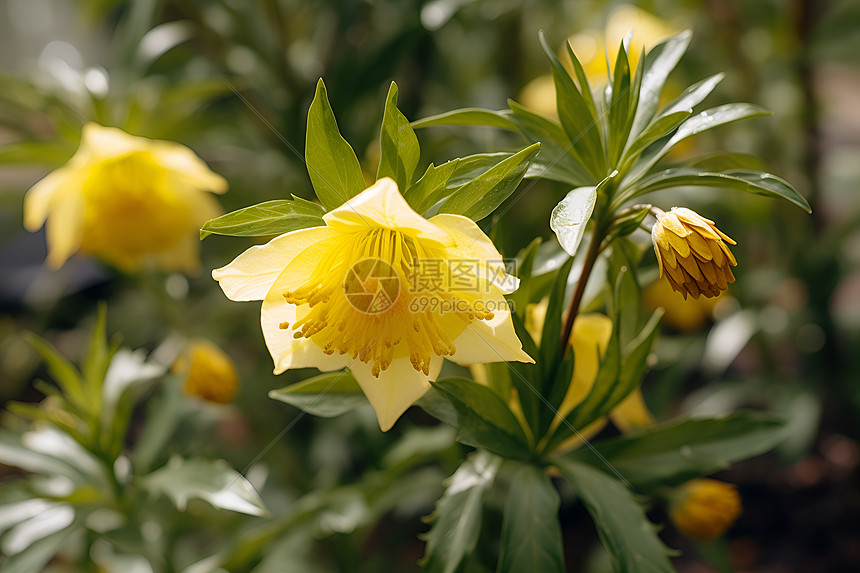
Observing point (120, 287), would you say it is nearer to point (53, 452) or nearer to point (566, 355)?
point (53, 452)

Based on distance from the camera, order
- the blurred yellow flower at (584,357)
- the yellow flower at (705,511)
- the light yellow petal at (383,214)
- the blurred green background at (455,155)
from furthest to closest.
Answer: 1. the blurred green background at (455,155)
2. the yellow flower at (705,511)
3. the blurred yellow flower at (584,357)
4. the light yellow petal at (383,214)

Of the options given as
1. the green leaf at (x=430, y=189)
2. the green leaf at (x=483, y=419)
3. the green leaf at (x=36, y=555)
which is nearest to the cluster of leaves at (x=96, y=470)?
the green leaf at (x=36, y=555)

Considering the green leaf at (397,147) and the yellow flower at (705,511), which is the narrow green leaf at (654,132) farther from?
the yellow flower at (705,511)

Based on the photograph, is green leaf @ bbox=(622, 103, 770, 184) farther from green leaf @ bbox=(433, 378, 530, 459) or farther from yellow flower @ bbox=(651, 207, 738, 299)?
green leaf @ bbox=(433, 378, 530, 459)

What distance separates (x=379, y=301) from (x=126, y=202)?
0.64 metres

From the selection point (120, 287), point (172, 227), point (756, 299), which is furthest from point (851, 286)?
point (120, 287)

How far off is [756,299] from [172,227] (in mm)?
1049

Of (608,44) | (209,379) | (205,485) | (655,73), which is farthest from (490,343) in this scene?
(608,44)

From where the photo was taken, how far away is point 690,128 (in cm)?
54

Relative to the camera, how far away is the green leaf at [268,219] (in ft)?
1.63

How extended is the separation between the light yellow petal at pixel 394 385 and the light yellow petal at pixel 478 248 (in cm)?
9

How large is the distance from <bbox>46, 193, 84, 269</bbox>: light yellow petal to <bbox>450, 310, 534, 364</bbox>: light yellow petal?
680 millimetres

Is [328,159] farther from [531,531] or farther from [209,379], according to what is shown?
[209,379]

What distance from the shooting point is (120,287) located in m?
1.96
